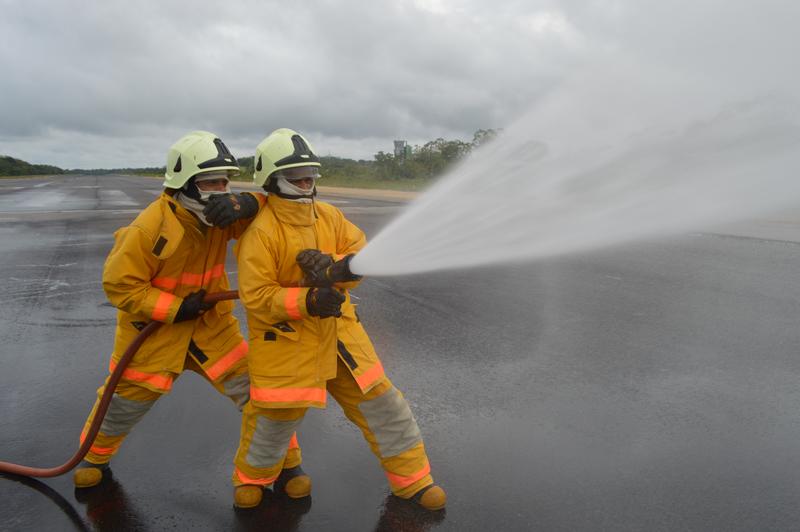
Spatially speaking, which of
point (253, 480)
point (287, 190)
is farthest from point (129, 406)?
point (287, 190)

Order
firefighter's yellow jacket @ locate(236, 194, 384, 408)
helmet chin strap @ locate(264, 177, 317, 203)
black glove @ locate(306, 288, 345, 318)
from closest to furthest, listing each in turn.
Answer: black glove @ locate(306, 288, 345, 318)
firefighter's yellow jacket @ locate(236, 194, 384, 408)
helmet chin strap @ locate(264, 177, 317, 203)

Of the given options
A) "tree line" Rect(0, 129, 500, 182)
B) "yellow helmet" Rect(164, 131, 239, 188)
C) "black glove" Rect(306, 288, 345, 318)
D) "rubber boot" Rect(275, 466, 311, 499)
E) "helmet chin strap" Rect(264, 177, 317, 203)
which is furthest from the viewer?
"tree line" Rect(0, 129, 500, 182)

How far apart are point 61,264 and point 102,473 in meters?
7.30

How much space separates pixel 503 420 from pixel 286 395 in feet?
5.76

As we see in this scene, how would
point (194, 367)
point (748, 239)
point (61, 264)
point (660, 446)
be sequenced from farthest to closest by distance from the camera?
point (748, 239) < point (61, 264) < point (660, 446) < point (194, 367)

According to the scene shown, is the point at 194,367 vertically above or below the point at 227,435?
above

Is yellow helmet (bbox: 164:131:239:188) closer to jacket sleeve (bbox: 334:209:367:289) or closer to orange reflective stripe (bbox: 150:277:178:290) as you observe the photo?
orange reflective stripe (bbox: 150:277:178:290)

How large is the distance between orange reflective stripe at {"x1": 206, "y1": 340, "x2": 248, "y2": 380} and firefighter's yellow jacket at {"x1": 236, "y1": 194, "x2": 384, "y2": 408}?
1.28 ft

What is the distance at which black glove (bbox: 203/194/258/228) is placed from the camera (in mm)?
2650

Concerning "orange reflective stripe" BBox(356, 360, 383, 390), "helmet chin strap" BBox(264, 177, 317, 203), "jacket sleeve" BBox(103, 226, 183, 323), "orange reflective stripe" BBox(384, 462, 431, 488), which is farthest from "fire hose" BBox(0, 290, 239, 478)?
"orange reflective stripe" BBox(384, 462, 431, 488)

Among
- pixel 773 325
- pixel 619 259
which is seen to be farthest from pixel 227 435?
pixel 619 259

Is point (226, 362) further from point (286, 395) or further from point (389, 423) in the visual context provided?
point (389, 423)

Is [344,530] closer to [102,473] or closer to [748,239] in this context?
[102,473]

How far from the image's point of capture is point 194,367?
321cm
